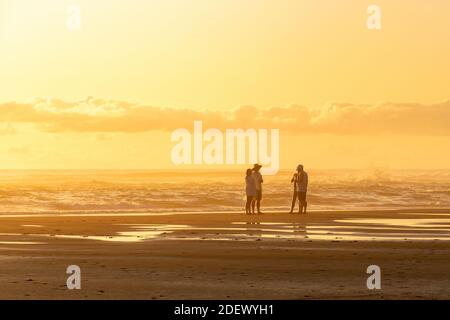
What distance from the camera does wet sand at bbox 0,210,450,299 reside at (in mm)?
15711

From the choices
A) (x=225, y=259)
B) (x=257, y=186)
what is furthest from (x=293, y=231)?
(x=257, y=186)

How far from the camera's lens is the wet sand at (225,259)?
1571cm

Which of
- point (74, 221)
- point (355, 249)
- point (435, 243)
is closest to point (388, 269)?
point (355, 249)

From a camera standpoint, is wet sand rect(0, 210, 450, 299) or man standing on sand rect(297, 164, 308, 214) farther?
man standing on sand rect(297, 164, 308, 214)

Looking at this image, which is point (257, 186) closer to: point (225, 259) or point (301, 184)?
point (301, 184)

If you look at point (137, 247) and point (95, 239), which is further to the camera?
point (95, 239)

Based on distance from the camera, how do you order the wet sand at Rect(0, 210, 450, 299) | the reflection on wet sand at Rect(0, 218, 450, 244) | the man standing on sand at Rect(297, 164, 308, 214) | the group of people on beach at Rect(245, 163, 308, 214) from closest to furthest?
the wet sand at Rect(0, 210, 450, 299) < the reflection on wet sand at Rect(0, 218, 450, 244) < the group of people on beach at Rect(245, 163, 308, 214) < the man standing on sand at Rect(297, 164, 308, 214)

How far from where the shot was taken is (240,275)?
58.7ft

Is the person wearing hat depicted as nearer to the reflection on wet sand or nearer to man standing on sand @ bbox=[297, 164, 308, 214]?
man standing on sand @ bbox=[297, 164, 308, 214]

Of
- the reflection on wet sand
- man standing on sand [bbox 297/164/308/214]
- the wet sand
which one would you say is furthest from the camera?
man standing on sand [bbox 297/164/308/214]

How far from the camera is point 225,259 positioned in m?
20.8

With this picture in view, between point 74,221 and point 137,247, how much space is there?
42.2ft

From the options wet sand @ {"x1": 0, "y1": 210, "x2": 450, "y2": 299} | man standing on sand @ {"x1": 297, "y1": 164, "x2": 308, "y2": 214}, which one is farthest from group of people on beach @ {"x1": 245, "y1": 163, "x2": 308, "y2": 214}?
wet sand @ {"x1": 0, "y1": 210, "x2": 450, "y2": 299}
